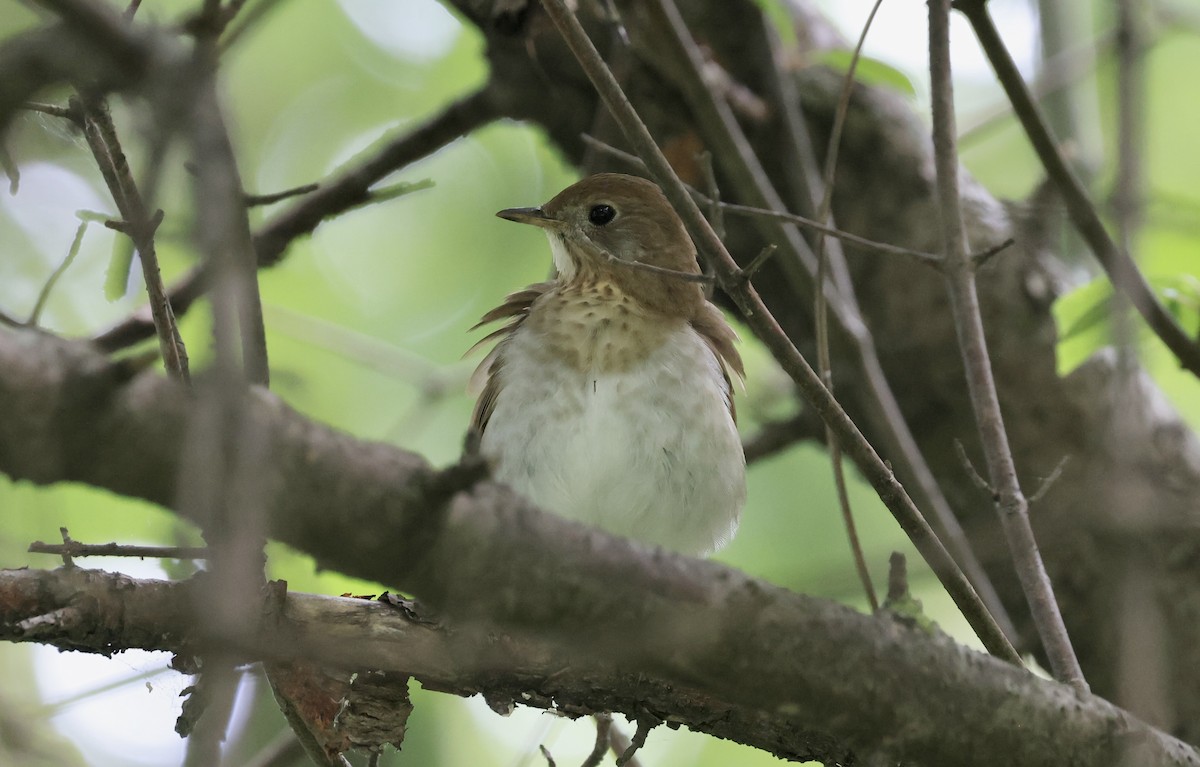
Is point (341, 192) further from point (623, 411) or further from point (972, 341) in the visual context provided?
point (972, 341)

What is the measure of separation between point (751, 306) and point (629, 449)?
1387mm

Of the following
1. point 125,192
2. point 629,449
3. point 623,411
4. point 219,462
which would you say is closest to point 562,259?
point 623,411

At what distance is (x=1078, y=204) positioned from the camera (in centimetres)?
376

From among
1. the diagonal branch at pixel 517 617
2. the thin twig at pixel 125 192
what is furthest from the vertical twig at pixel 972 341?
the thin twig at pixel 125 192

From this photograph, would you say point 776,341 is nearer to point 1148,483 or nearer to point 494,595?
point 494,595

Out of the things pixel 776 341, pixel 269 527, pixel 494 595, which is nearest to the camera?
pixel 269 527

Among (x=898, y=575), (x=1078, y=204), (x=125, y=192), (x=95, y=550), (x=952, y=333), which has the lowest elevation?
(x=898, y=575)

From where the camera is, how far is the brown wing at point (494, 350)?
4.35 m

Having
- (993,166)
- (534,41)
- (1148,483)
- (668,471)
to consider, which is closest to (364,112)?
(534,41)

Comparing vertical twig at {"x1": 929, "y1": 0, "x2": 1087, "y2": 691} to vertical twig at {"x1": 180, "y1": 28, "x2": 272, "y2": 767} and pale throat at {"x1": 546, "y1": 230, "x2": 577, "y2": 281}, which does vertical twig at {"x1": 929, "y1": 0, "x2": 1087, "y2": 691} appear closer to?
pale throat at {"x1": 546, "y1": 230, "x2": 577, "y2": 281}

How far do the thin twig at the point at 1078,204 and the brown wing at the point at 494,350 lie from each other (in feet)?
6.38

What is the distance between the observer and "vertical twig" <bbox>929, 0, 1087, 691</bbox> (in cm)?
326

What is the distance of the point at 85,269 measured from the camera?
20.8ft

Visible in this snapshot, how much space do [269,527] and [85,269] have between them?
211 inches
